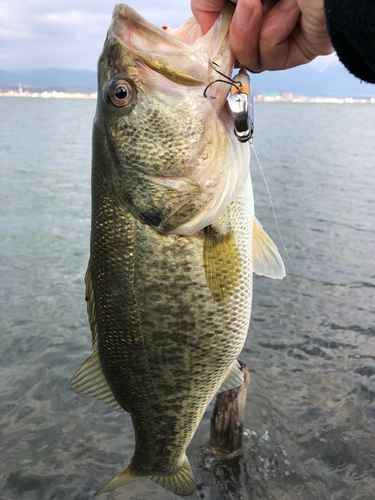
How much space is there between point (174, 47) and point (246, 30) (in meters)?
0.36

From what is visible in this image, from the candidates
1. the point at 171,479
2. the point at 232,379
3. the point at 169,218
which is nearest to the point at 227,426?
the point at 171,479

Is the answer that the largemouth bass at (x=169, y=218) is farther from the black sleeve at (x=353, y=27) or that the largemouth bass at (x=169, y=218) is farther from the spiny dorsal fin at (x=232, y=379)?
the black sleeve at (x=353, y=27)

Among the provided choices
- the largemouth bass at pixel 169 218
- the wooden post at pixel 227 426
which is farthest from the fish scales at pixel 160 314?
the wooden post at pixel 227 426

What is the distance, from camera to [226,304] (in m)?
2.39

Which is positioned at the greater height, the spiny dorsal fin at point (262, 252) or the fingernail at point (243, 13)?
the fingernail at point (243, 13)

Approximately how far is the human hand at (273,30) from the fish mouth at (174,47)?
0.07 meters

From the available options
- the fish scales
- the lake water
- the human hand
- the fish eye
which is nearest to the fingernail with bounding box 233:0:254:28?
the human hand

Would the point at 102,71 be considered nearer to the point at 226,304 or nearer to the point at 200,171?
the point at 200,171

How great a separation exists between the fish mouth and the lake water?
493 centimetres

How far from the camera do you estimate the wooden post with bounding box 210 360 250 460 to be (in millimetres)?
5430

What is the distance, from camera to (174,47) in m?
2.03

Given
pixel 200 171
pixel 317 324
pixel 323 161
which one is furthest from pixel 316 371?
pixel 323 161

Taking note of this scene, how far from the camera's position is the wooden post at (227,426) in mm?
5430

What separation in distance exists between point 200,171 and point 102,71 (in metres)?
0.74
